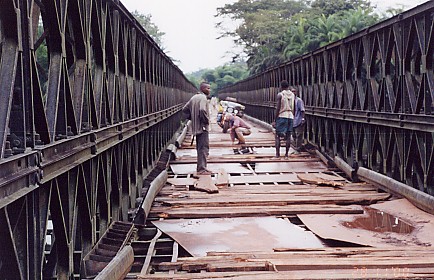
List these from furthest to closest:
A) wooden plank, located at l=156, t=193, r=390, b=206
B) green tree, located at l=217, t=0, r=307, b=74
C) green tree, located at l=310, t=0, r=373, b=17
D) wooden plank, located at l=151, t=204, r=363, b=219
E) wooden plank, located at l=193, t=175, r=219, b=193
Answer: green tree, located at l=217, t=0, r=307, b=74 < green tree, located at l=310, t=0, r=373, b=17 < wooden plank, located at l=193, t=175, r=219, b=193 < wooden plank, located at l=156, t=193, r=390, b=206 < wooden plank, located at l=151, t=204, r=363, b=219

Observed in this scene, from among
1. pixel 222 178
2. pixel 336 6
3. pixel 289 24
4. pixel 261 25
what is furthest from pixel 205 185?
pixel 261 25

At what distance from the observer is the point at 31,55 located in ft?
12.6

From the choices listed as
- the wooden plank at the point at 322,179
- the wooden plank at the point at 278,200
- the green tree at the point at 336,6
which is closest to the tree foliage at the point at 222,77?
the green tree at the point at 336,6

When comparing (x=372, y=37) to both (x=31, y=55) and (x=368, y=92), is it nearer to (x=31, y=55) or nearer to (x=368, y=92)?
(x=368, y=92)

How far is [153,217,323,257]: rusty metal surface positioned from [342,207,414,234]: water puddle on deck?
2.35 ft

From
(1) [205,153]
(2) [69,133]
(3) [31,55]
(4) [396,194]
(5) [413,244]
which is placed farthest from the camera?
(1) [205,153]

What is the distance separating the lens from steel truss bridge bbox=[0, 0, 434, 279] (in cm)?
375

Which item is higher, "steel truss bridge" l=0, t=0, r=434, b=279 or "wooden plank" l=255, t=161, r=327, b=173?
"steel truss bridge" l=0, t=0, r=434, b=279

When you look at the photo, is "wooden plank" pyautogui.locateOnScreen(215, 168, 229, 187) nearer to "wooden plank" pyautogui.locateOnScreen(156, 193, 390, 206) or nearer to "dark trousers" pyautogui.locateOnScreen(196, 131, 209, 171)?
"dark trousers" pyautogui.locateOnScreen(196, 131, 209, 171)

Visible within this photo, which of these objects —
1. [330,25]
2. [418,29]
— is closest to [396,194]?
[418,29]

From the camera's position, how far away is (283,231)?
741cm

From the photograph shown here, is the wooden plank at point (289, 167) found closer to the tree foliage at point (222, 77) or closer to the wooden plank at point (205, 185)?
the wooden plank at point (205, 185)

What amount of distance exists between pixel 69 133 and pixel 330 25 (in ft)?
109

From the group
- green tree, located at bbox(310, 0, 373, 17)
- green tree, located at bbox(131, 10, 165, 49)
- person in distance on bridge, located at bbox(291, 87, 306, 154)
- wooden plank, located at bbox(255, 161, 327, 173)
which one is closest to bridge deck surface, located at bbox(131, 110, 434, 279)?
wooden plank, located at bbox(255, 161, 327, 173)
